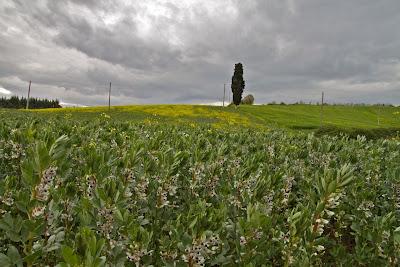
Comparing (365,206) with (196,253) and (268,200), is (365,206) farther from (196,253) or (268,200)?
(196,253)

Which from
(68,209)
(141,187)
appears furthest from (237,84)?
(68,209)

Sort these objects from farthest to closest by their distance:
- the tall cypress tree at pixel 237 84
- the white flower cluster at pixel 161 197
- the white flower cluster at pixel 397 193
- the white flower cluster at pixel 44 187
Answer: the tall cypress tree at pixel 237 84, the white flower cluster at pixel 397 193, the white flower cluster at pixel 161 197, the white flower cluster at pixel 44 187

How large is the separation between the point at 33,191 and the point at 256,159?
2.93 m

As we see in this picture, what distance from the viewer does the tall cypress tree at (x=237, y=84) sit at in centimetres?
8462

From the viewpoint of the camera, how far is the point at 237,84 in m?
85.9

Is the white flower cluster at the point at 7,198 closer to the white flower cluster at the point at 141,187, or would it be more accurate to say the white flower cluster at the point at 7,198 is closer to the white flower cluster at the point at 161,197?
the white flower cluster at the point at 141,187

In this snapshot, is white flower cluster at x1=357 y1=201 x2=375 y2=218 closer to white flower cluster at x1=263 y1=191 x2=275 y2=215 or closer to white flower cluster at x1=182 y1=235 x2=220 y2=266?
white flower cluster at x1=263 y1=191 x2=275 y2=215

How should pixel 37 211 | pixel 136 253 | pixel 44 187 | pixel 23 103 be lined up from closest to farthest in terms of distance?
pixel 136 253, pixel 37 211, pixel 44 187, pixel 23 103

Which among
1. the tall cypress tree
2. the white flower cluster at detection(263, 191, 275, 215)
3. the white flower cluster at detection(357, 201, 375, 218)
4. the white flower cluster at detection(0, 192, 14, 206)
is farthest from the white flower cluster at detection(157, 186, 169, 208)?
the tall cypress tree

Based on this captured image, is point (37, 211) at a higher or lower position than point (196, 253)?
higher

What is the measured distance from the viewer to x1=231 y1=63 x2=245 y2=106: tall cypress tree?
84625mm

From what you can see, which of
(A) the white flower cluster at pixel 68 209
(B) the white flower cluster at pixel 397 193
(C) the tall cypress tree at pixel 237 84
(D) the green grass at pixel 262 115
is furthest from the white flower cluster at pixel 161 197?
(C) the tall cypress tree at pixel 237 84

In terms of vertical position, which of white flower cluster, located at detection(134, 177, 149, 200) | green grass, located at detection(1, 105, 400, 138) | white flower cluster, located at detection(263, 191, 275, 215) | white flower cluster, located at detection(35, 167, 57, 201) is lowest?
white flower cluster, located at detection(263, 191, 275, 215)

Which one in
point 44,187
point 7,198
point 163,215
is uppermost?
point 44,187
